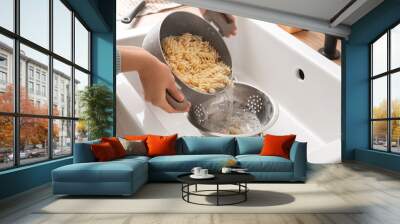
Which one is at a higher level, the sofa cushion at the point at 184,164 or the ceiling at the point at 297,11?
the ceiling at the point at 297,11

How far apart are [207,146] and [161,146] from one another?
31.8 inches

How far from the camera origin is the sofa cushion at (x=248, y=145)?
6.54 metres

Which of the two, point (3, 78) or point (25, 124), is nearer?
point (3, 78)

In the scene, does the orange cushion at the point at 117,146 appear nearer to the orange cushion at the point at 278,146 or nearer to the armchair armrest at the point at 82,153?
the armchair armrest at the point at 82,153

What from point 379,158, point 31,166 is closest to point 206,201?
point 31,166

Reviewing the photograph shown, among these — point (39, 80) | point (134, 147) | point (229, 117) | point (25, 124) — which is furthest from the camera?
point (229, 117)

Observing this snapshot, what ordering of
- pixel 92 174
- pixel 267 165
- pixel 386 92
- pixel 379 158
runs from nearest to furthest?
pixel 92 174, pixel 267 165, pixel 379 158, pixel 386 92

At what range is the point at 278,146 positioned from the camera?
20.1ft

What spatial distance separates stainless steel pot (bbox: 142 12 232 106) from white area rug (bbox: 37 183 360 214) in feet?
12.0

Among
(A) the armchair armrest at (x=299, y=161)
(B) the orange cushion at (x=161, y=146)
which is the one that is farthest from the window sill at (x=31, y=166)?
(A) the armchair armrest at (x=299, y=161)

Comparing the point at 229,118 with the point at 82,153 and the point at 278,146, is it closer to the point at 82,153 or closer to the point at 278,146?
the point at 278,146

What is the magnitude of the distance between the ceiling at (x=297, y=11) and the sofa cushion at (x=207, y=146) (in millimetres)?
3108

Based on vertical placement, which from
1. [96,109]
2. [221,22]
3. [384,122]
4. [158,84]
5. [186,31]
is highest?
[221,22]

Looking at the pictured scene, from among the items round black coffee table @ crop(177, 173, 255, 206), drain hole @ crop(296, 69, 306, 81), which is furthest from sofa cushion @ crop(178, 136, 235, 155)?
drain hole @ crop(296, 69, 306, 81)
